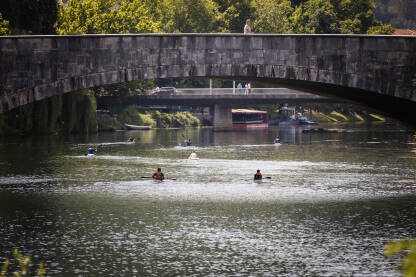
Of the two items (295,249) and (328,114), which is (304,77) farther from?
(328,114)

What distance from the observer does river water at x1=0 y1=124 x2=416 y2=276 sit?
30672mm

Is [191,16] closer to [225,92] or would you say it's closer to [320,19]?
[225,92]

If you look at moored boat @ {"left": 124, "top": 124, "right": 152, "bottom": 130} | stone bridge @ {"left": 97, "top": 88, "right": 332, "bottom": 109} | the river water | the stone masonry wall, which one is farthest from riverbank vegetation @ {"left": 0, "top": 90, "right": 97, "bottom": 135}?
the stone masonry wall

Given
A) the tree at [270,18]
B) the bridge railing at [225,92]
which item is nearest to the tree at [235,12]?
the tree at [270,18]

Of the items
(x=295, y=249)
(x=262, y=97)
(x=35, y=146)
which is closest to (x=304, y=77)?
(x=295, y=249)

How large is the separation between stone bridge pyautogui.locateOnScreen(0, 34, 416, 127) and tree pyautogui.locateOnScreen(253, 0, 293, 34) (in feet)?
368

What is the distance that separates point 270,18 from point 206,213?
385 feet

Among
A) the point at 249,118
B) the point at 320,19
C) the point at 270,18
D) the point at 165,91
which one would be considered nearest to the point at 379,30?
the point at 320,19

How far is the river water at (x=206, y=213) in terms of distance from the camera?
101 feet

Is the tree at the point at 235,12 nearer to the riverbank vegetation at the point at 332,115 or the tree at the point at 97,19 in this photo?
the tree at the point at 97,19

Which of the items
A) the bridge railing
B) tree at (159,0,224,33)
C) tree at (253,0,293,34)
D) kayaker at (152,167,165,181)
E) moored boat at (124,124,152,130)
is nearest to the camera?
kayaker at (152,167,165,181)

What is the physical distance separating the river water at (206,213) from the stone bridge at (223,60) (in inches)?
305

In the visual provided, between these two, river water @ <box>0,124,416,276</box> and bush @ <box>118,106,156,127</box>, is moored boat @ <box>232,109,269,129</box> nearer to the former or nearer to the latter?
bush @ <box>118,106,156,127</box>

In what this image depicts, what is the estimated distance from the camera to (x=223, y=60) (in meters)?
41.6
